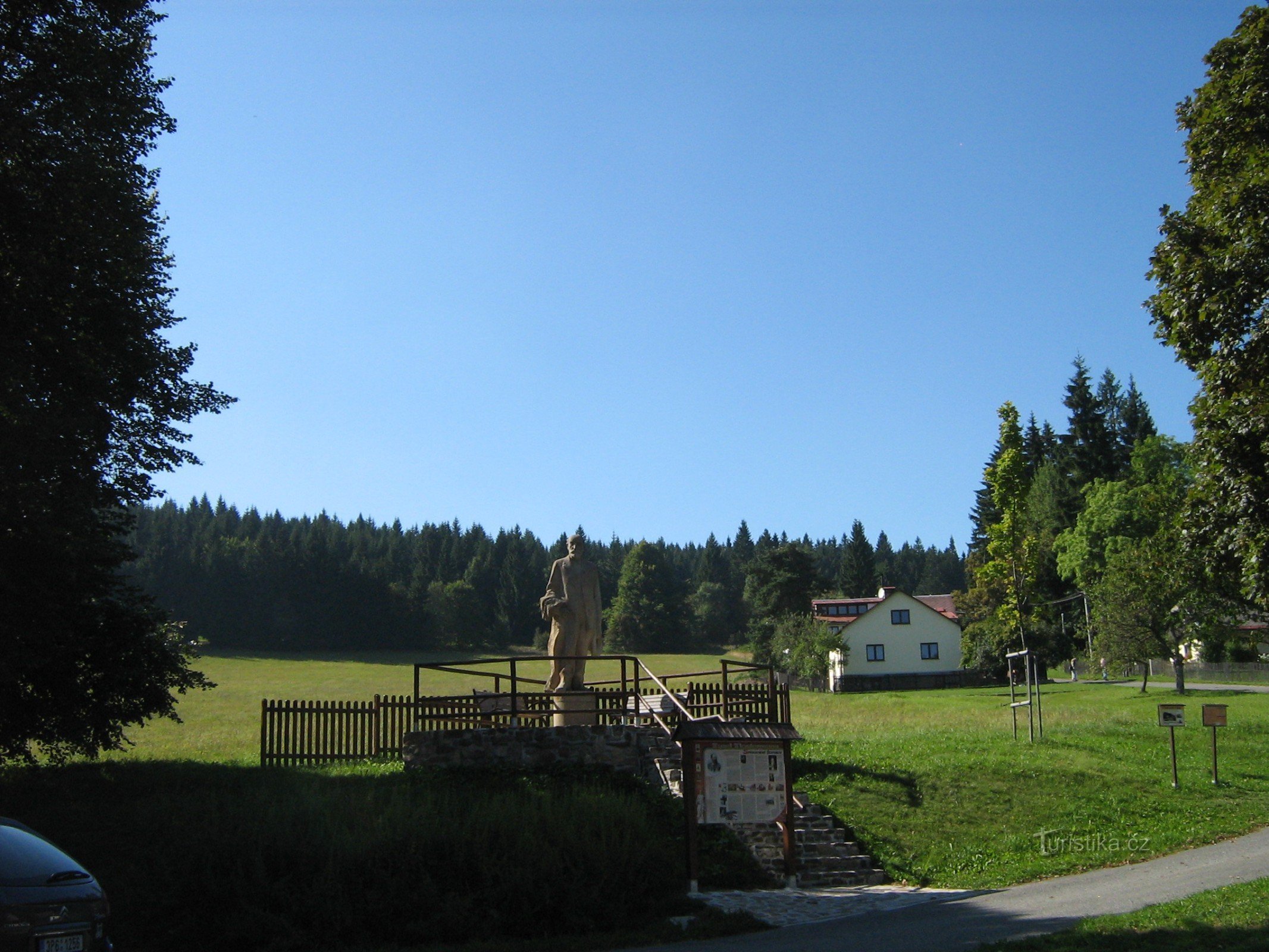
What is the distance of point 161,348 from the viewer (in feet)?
60.4

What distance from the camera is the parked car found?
7.35 meters

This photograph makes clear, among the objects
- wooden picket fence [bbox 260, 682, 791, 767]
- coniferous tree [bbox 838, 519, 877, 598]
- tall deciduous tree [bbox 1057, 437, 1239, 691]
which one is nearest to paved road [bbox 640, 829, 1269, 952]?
tall deciduous tree [bbox 1057, 437, 1239, 691]

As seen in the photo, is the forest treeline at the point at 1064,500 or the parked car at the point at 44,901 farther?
the forest treeline at the point at 1064,500

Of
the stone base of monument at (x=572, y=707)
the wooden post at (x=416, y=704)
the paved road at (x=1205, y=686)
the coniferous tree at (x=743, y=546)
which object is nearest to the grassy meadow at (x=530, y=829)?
the wooden post at (x=416, y=704)

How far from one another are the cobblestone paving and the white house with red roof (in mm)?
59819

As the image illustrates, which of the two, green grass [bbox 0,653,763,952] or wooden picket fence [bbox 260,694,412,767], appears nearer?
green grass [bbox 0,653,763,952]

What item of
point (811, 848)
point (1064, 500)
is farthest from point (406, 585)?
point (811, 848)

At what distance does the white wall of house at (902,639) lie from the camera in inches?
2859

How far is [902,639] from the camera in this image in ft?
240

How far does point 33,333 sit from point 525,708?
1127cm

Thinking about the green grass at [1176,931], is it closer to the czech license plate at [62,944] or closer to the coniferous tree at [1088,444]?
the czech license plate at [62,944]

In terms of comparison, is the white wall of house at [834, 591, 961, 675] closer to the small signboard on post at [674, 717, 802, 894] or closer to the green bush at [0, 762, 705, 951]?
the small signboard on post at [674, 717, 802, 894]

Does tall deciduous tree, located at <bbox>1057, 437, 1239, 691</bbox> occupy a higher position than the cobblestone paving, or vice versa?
tall deciduous tree, located at <bbox>1057, 437, 1239, 691</bbox>
